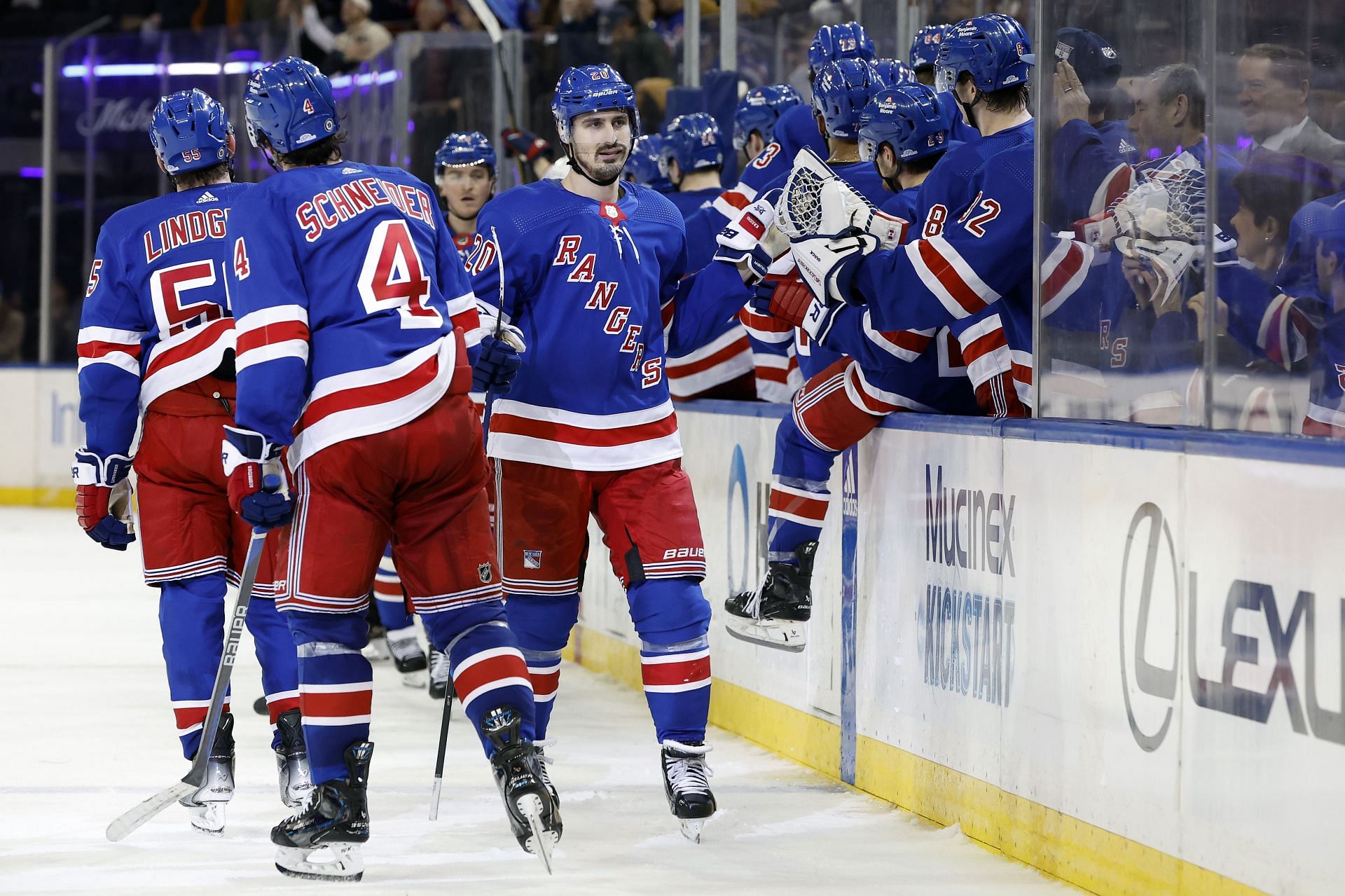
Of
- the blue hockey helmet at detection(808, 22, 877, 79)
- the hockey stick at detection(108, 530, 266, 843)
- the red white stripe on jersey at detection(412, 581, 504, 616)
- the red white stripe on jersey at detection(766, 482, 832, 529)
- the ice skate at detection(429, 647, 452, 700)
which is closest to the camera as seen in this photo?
the red white stripe on jersey at detection(412, 581, 504, 616)

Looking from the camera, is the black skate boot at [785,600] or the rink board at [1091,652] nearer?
the rink board at [1091,652]

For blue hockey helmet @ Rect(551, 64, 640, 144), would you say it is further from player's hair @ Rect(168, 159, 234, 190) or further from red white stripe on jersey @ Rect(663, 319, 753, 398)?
red white stripe on jersey @ Rect(663, 319, 753, 398)

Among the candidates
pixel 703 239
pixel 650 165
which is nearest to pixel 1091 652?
pixel 703 239

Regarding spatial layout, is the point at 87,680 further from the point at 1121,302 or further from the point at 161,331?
the point at 1121,302

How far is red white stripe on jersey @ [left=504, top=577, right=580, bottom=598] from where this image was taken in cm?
425

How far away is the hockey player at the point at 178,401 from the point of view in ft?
13.2

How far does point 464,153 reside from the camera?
6.25 metres

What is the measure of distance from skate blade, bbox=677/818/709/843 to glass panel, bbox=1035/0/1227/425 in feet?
3.75

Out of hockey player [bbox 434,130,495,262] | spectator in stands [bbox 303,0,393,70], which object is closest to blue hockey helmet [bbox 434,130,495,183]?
hockey player [bbox 434,130,495,262]

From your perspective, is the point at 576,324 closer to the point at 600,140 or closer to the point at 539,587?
the point at 600,140

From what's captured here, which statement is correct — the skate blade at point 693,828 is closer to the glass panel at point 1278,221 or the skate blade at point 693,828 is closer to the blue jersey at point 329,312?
the blue jersey at point 329,312

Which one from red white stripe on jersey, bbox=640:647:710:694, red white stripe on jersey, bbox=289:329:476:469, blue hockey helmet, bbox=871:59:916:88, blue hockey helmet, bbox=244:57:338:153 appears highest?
blue hockey helmet, bbox=871:59:916:88

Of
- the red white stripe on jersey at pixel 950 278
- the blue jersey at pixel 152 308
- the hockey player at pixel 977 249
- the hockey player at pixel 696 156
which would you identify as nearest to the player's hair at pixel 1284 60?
the hockey player at pixel 977 249

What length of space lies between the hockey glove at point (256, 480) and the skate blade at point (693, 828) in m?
1.13
